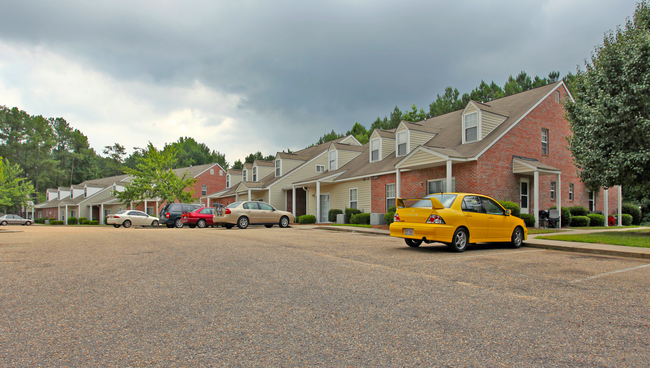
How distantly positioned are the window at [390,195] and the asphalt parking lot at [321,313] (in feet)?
53.9

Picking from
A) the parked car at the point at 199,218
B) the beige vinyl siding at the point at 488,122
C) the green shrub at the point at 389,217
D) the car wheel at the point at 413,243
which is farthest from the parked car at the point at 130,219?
the car wheel at the point at 413,243

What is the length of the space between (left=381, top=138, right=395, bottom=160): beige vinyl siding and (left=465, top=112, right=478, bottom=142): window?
681 centimetres

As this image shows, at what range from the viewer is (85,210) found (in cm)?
6138

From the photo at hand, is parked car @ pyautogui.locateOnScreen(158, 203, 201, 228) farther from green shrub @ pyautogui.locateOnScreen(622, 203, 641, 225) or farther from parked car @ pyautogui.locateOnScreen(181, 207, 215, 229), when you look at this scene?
green shrub @ pyautogui.locateOnScreen(622, 203, 641, 225)

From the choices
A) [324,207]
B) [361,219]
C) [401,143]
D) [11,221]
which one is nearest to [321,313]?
[361,219]

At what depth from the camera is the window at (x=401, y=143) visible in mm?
25047

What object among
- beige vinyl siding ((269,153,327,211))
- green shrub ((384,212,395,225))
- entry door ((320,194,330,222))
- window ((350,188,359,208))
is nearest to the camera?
green shrub ((384,212,395,225))

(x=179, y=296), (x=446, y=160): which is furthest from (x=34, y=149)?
(x=179, y=296)

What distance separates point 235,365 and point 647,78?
55.1ft

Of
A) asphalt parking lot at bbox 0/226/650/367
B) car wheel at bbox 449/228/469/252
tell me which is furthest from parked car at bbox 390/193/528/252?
asphalt parking lot at bbox 0/226/650/367

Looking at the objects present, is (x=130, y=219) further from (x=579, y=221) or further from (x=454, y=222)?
(x=579, y=221)

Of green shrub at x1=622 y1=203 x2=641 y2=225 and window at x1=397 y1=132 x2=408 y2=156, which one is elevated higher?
window at x1=397 y1=132 x2=408 y2=156

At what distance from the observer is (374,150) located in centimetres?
2861

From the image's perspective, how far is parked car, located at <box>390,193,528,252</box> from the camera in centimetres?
1025
